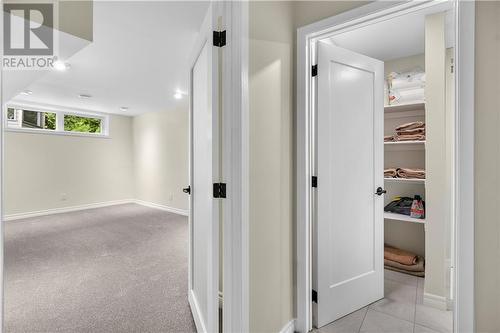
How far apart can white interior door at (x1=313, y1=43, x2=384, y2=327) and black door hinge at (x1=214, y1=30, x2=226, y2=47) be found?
770mm

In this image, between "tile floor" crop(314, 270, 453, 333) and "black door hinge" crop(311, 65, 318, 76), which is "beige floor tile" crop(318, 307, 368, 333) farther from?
"black door hinge" crop(311, 65, 318, 76)

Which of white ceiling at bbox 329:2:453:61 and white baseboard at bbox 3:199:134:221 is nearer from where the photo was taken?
white ceiling at bbox 329:2:453:61

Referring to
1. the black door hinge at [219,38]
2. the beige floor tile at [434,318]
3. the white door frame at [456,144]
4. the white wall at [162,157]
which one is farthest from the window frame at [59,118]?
the beige floor tile at [434,318]

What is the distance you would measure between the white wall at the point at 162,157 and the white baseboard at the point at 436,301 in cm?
435

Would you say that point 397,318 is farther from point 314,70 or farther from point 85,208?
point 85,208

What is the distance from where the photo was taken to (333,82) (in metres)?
1.87

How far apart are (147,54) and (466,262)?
127 inches

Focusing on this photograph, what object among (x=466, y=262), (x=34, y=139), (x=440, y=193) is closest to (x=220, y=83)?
(x=466, y=262)

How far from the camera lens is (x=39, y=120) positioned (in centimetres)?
533

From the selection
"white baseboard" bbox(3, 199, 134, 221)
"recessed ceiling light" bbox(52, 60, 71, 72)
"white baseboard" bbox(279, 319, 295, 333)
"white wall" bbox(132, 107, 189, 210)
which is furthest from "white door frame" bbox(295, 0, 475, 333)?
"white baseboard" bbox(3, 199, 134, 221)

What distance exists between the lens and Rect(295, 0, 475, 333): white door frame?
1.18 m

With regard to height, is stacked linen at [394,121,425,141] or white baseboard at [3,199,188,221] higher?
stacked linen at [394,121,425,141]

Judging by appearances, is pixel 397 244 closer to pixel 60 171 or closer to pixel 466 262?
pixel 466 262

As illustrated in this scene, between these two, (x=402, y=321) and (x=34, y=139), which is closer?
(x=402, y=321)
